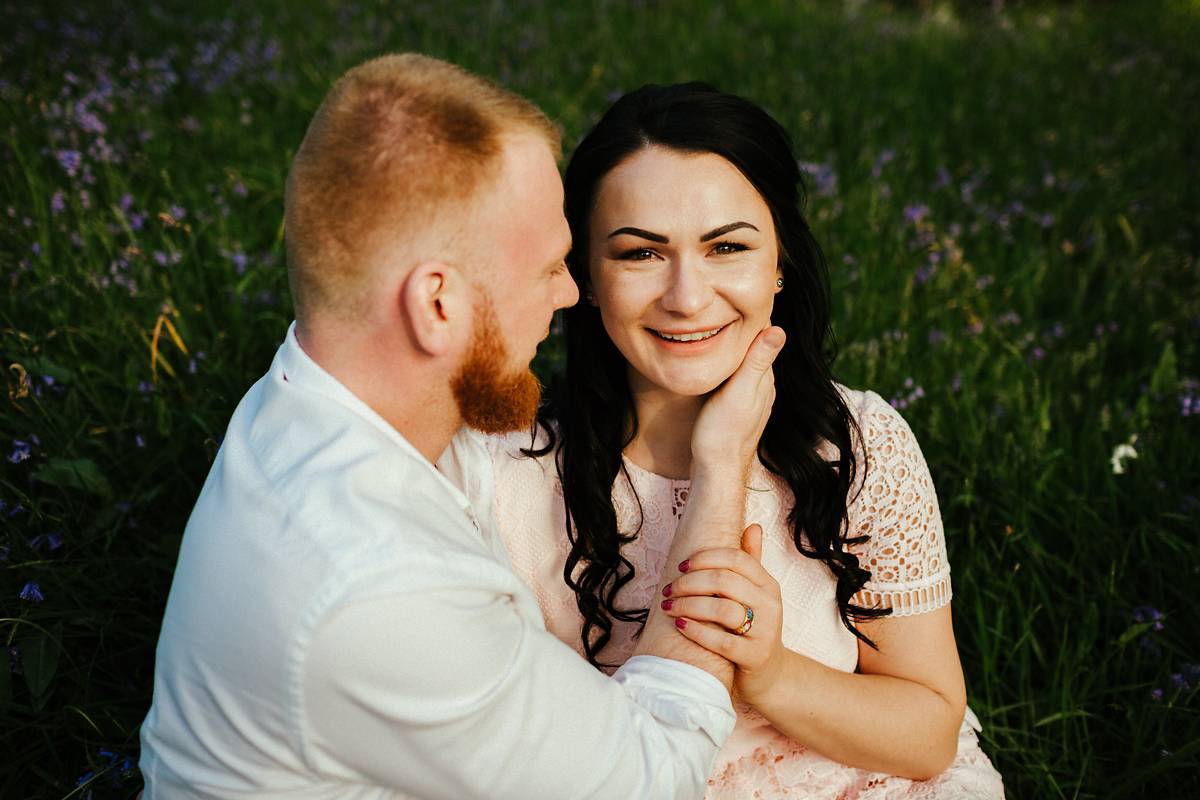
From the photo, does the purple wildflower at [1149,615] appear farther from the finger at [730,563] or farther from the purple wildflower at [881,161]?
the purple wildflower at [881,161]

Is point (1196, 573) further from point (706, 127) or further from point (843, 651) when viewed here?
point (706, 127)

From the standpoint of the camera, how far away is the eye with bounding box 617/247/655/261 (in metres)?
2.30

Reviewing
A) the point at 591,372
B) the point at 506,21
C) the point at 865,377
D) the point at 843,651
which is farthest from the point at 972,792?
the point at 506,21

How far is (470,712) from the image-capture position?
1511 millimetres

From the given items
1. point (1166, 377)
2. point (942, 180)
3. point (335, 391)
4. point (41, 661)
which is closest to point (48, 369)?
point (41, 661)

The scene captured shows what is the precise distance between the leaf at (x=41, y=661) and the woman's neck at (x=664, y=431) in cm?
154

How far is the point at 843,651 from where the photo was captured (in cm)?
245

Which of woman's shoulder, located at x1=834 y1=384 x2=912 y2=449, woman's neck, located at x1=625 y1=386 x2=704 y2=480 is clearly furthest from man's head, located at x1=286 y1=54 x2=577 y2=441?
woman's shoulder, located at x1=834 y1=384 x2=912 y2=449

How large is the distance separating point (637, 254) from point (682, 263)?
119mm

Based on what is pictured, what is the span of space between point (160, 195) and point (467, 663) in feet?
11.5

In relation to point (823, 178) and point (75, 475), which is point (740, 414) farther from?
point (823, 178)

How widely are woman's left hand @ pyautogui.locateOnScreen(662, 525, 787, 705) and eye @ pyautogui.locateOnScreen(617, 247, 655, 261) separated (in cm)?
72

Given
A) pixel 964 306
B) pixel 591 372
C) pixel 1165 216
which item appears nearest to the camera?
pixel 591 372

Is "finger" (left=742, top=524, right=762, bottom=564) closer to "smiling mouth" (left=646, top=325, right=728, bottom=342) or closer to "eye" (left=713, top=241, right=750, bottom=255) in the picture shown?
"smiling mouth" (left=646, top=325, right=728, bottom=342)
